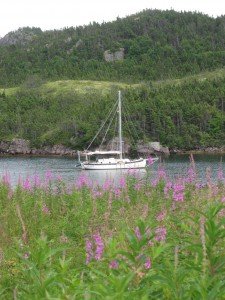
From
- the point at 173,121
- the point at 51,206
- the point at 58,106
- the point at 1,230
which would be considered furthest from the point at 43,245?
the point at 58,106

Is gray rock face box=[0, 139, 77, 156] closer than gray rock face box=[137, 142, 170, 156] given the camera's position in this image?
No

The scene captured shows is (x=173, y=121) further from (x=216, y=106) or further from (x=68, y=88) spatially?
(x=68, y=88)

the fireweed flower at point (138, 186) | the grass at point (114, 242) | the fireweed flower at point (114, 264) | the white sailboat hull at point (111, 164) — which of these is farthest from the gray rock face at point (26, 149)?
the fireweed flower at point (114, 264)

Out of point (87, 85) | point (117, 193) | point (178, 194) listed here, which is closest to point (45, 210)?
point (117, 193)

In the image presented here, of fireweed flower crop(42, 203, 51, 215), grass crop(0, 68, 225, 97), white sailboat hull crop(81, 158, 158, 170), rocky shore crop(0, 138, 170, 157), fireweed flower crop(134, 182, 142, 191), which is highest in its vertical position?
grass crop(0, 68, 225, 97)

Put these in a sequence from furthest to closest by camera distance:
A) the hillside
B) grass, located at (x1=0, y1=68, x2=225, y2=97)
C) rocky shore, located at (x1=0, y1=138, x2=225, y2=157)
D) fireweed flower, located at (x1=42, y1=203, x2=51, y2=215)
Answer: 1. grass, located at (x1=0, y1=68, x2=225, y2=97)
2. the hillside
3. rocky shore, located at (x1=0, y1=138, x2=225, y2=157)
4. fireweed flower, located at (x1=42, y1=203, x2=51, y2=215)

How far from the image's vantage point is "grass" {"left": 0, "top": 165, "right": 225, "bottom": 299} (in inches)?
130

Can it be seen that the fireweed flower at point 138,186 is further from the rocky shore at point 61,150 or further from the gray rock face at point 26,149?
the gray rock face at point 26,149

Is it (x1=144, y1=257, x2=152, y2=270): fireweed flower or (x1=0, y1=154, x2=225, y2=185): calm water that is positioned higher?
(x1=144, y1=257, x2=152, y2=270): fireweed flower

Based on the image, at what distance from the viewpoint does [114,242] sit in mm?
4051

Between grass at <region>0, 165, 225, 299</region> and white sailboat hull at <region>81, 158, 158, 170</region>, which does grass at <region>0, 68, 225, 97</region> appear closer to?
white sailboat hull at <region>81, 158, 158, 170</region>

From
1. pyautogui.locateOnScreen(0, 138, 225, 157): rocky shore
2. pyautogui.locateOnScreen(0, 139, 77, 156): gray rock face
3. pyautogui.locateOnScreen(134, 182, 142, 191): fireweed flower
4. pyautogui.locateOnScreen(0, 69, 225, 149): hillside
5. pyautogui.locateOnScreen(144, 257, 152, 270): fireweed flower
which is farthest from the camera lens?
pyautogui.locateOnScreen(0, 139, 77, 156): gray rock face

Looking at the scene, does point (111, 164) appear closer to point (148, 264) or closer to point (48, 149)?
point (48, 149)

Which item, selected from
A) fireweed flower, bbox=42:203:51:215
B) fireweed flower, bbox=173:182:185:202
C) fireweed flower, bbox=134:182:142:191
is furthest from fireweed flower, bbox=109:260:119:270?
fireweed flower, bbox=134:182:142:191
